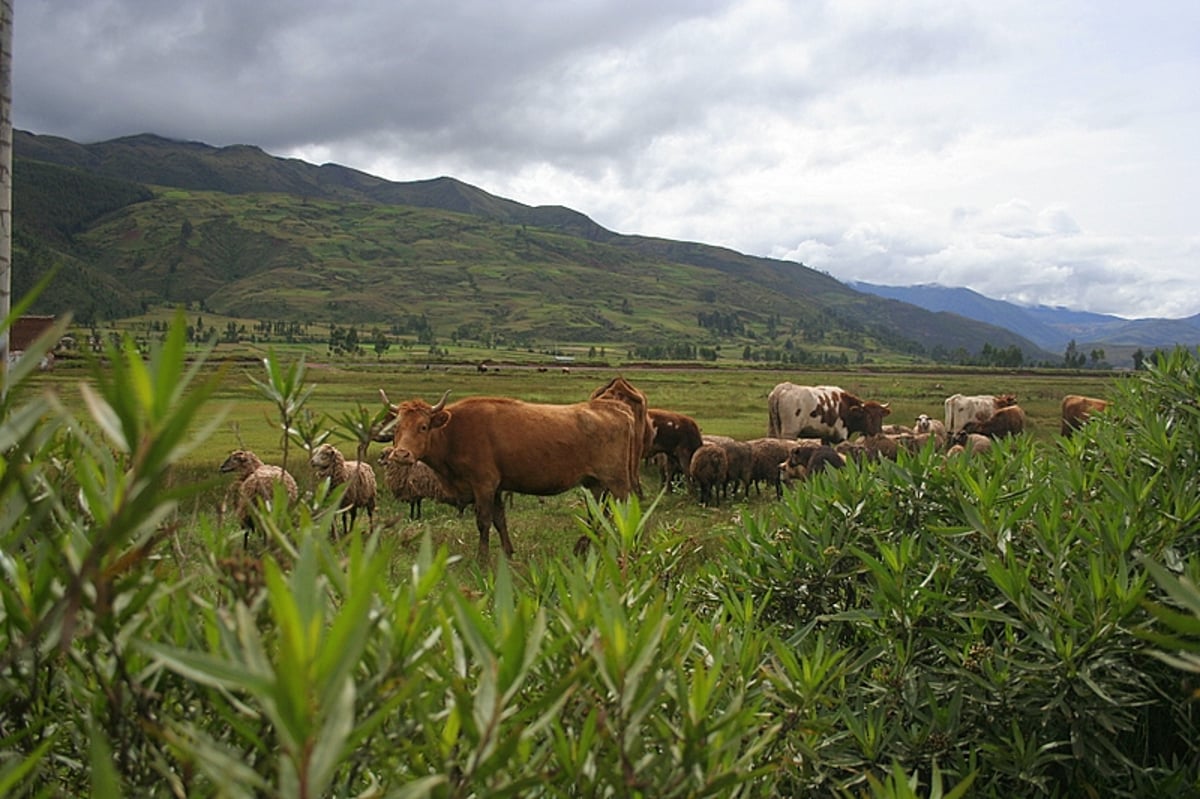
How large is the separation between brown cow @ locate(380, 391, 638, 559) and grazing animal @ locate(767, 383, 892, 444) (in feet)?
43.8

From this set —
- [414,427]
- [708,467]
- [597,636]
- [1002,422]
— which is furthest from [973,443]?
[1002,422]

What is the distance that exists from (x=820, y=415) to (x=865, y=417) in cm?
148

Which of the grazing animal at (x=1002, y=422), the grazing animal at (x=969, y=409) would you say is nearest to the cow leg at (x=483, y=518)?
the grazing animal at (x=1002, y=422)

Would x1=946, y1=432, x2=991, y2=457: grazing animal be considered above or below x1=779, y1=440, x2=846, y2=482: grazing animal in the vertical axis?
above

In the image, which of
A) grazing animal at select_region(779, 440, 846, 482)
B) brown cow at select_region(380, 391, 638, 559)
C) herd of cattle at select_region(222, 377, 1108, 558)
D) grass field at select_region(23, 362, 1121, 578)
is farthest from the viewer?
grazing animal at select_region(779, 440, 846, 482)

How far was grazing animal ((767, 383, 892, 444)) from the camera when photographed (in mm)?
24141

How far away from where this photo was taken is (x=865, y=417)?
24.3 m

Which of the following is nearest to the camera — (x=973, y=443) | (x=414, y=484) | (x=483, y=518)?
(x=973, y=443)

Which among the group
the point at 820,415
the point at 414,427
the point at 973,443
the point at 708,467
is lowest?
the point at 708,467

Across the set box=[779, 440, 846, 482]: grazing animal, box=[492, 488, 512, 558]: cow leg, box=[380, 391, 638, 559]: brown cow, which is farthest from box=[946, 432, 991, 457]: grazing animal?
box=[492, 488, 512, 558]: cow leg

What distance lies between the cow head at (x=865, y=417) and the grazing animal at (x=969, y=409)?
10.8 ft

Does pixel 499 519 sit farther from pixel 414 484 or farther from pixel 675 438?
pixel 675 438

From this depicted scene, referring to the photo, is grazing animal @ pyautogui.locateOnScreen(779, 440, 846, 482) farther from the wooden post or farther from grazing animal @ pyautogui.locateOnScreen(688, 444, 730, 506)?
the wooden post

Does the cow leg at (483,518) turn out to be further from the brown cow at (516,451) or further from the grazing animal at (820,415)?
the grazing animal at (820,415)
